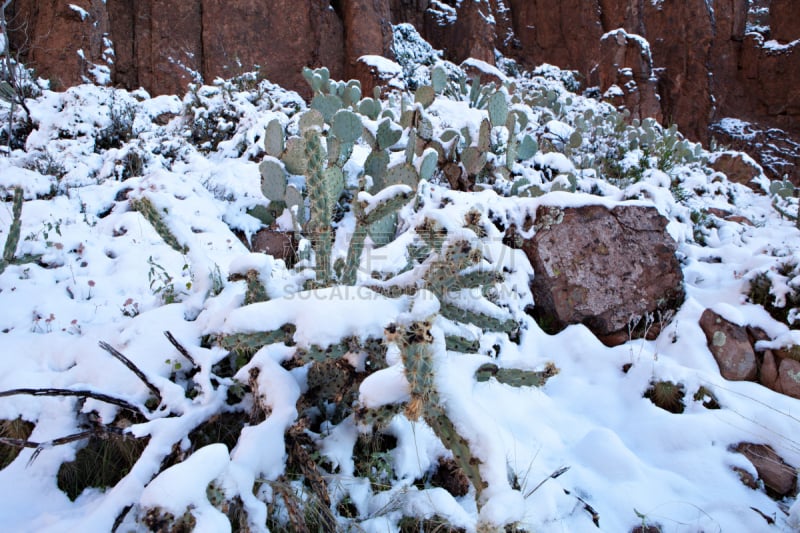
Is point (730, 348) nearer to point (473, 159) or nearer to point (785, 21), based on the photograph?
point (473, 159)

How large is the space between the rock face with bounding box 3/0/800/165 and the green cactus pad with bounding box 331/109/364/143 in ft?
18.6

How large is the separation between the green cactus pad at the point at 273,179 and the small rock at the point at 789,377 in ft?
11.0

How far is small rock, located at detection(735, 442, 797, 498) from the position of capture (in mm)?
1985

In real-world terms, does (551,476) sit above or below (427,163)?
below

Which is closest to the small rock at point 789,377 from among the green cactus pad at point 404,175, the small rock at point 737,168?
the green cactus pad at point 404,175

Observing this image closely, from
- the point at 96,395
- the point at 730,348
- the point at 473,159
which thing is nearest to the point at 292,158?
the point at 473,159

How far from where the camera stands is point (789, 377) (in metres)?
2.55

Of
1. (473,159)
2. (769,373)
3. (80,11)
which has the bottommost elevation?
(769,373)

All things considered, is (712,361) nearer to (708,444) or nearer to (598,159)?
(708,444)

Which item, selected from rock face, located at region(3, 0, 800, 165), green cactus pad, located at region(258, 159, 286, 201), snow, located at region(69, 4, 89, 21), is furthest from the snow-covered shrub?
green cactus pad, located at region(258, 159, 286, 201)

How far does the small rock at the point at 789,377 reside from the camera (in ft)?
8.27

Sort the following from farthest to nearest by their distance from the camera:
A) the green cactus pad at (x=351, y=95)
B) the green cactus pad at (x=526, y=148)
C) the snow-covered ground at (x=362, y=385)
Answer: the green cactus pad at (x=351, y=95) < the green cactus pad at (x=526, y=148) < the snow-covered ground at (x=362, y=385)

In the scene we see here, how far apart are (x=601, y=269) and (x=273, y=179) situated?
8.03 feet

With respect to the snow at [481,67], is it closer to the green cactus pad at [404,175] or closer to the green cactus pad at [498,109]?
the green cactus pad at [498,109]
